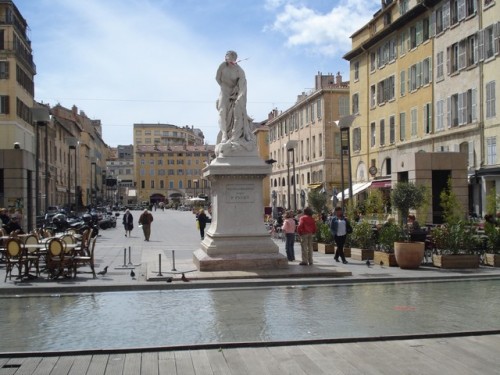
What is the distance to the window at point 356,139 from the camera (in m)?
51.9

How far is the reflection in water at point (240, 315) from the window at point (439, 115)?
1008 inches

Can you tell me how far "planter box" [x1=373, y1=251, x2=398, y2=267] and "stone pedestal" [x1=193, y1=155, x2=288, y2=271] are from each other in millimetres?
3213

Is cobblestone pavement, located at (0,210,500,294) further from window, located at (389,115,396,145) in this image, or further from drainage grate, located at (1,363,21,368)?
window, located at (389,115,396,145)

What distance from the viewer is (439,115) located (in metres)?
38.2

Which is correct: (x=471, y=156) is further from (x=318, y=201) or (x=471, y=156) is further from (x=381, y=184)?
(x=381, y=184)

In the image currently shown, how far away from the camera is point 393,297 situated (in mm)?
11938

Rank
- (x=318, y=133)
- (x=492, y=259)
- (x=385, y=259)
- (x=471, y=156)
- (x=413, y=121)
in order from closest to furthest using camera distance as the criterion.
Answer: (x=492, y=259) → (x=385, y=259) → (x=471, y=156) → (x=413, y=121) → (x=318, y=133)

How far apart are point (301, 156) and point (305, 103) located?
20.7 feet

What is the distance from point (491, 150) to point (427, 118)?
27.0 ft

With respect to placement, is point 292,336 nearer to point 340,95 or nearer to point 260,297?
point 260,297

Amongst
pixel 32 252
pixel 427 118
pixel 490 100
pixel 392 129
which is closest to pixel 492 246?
pixel 32 252

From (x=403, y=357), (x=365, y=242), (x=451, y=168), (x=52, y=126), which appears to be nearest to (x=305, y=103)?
(x=52, y=126)

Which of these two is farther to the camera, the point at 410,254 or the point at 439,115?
the point at 439,115


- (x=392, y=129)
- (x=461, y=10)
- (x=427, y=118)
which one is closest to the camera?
(x=461, y=10)
